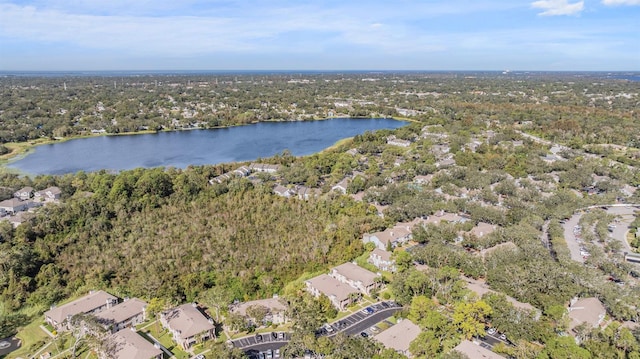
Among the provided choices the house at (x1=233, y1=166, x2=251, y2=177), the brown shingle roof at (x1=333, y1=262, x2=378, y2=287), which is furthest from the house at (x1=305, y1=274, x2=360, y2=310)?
the house at (x1=233, y1=166, x2=251, y2=177)

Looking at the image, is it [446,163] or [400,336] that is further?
[446,163]

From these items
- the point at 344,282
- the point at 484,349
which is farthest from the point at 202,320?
the point at 484,349

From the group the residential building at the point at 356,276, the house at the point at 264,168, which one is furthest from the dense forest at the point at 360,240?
the house at the point at 264,168

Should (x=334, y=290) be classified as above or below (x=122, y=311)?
above

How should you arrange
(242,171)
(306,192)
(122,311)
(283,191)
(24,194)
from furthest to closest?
(242,171)
(306,192)
(283,191)
(24,194)
(122,311)

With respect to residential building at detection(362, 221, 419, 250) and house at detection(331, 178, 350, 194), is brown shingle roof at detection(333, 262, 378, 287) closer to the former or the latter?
residential building at detection(362, 221, 419, 250)

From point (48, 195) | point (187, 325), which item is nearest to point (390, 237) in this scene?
point (187, 325)

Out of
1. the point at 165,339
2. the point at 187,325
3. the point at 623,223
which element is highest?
the point at 623,223

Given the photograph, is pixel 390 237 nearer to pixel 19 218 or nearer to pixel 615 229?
pixel 615 229
